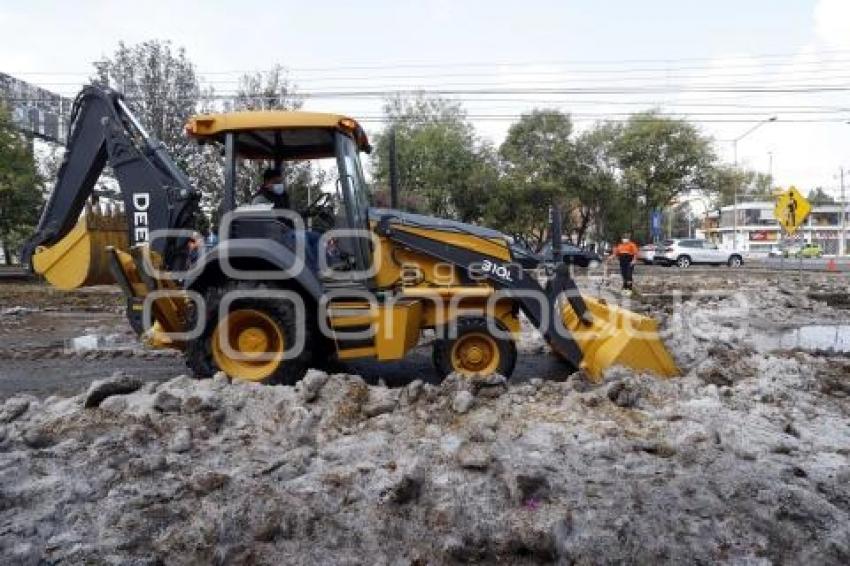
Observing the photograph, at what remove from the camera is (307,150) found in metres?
7.46

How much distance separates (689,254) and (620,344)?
114 feet

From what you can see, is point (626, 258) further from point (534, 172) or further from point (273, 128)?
point (534, 172)

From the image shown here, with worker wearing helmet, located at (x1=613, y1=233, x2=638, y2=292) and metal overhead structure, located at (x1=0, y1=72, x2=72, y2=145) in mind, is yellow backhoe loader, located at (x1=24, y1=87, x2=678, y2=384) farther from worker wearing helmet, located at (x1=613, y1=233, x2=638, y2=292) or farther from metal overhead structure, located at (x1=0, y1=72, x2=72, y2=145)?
metal overhead structure, located at (x1=0, y1=72, x2=72, y2=145)

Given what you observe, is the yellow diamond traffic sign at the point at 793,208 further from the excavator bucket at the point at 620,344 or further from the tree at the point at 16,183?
the tree at the point at 16,183

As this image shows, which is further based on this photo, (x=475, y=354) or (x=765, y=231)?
(x=765, y=231)

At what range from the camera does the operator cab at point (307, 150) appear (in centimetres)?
688

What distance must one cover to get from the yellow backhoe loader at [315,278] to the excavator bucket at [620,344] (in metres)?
0.02

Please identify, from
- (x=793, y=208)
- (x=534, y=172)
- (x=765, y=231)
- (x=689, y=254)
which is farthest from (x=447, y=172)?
(x=765, y=231)

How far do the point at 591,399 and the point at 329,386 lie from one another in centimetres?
214

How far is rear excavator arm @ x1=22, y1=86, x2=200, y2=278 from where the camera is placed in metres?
7.52

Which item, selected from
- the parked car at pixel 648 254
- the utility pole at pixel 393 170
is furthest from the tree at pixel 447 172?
the utility pole at pixel 393 170

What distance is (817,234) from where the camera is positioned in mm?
97625

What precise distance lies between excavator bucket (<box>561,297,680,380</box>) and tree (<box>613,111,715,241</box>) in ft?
129

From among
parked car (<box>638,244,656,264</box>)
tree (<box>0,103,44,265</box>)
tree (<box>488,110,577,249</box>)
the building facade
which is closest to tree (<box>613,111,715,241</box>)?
tree (<box>488,110,577,249</box>)
